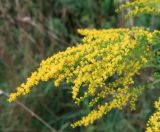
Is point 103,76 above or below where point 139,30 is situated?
below

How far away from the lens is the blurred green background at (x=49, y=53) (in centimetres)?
426

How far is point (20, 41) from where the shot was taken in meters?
4.87

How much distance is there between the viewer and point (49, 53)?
15.4 ft

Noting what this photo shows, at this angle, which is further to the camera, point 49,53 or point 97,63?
point 49,53

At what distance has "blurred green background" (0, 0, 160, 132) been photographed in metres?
4.26

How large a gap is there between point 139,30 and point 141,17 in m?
2.76

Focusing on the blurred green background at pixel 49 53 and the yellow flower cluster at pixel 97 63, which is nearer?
the yellow flower cluster at pixel 97 63

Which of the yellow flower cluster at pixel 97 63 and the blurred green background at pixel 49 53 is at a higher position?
the blurred green background at pixel 49 53

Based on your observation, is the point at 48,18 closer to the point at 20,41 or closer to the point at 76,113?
the point at 20,41

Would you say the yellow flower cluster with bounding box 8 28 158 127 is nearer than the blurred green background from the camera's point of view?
Yes

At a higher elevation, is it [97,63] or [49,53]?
[49,53]

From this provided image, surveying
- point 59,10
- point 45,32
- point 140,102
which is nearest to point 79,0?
point 59,10

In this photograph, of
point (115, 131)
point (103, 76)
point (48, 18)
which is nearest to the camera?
point (103, 76)

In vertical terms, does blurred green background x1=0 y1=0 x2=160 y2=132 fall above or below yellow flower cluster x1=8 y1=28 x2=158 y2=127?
above
